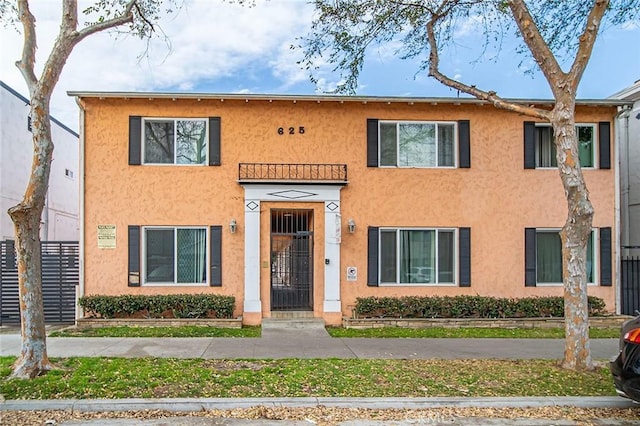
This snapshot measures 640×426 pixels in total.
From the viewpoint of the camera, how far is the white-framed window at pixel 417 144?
12.6 meters

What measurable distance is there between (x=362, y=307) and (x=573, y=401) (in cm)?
601

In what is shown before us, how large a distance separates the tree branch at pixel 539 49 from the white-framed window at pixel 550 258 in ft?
19.3

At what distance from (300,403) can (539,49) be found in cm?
651

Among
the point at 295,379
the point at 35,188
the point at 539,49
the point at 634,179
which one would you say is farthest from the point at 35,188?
the point at 634,179

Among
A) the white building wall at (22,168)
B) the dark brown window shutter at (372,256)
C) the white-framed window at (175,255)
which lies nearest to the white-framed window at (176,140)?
the white-framed window at (175,255)

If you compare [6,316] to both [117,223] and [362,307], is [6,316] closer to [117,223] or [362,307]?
[117,223]

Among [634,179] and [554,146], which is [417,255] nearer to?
[554,146]

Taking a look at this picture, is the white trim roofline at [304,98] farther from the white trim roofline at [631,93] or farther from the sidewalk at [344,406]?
the sidewalk at [344,406]

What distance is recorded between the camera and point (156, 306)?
1142cm

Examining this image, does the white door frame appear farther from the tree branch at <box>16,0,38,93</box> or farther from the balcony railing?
the tree branch at <box>16,0,38,93</box>

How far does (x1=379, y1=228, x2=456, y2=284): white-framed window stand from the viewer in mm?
12469

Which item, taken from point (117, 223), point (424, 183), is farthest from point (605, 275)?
point (117, 223)

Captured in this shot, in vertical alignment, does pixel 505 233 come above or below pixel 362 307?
above

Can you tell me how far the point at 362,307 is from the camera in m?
11.8
